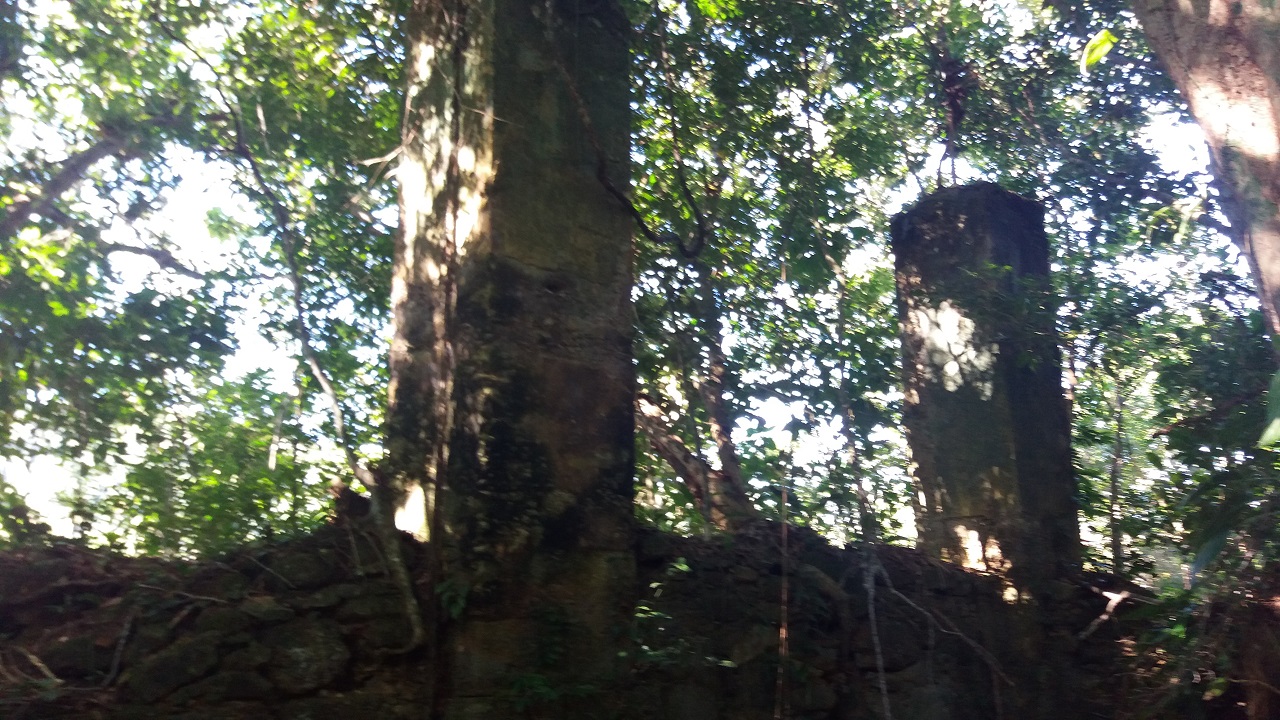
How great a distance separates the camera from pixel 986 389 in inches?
205

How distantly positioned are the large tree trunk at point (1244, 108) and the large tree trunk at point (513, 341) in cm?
260

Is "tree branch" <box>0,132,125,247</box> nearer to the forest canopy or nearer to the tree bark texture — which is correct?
the forest canopy

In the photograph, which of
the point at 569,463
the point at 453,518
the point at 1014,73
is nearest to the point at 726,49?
the point at 1014,73

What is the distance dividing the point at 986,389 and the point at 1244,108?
1.87 meters

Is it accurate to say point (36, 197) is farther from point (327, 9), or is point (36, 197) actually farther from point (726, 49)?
point (726, 49)

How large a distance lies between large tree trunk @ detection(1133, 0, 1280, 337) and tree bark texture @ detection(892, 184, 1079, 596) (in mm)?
1326

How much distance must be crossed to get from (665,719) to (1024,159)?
608 cm

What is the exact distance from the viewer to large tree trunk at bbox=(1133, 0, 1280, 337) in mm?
3795

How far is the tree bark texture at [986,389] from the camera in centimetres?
497

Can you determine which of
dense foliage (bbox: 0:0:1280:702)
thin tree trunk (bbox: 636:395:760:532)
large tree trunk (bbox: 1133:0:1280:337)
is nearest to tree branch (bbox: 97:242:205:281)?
dense foliage (bbox: 0:0:1280:702)

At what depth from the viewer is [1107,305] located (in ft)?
18.2

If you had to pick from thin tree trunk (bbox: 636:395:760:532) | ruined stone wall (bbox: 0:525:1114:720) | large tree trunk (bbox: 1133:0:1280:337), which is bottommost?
ruined stone wall (bbox: 0:525:1114:720)

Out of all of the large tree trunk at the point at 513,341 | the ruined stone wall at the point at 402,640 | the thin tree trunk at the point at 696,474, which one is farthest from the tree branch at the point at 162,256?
the ruined stone wall at the point at 402,640

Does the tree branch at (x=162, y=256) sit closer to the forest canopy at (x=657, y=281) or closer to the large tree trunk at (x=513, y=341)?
the forest canopy at (x=657, y=281)
